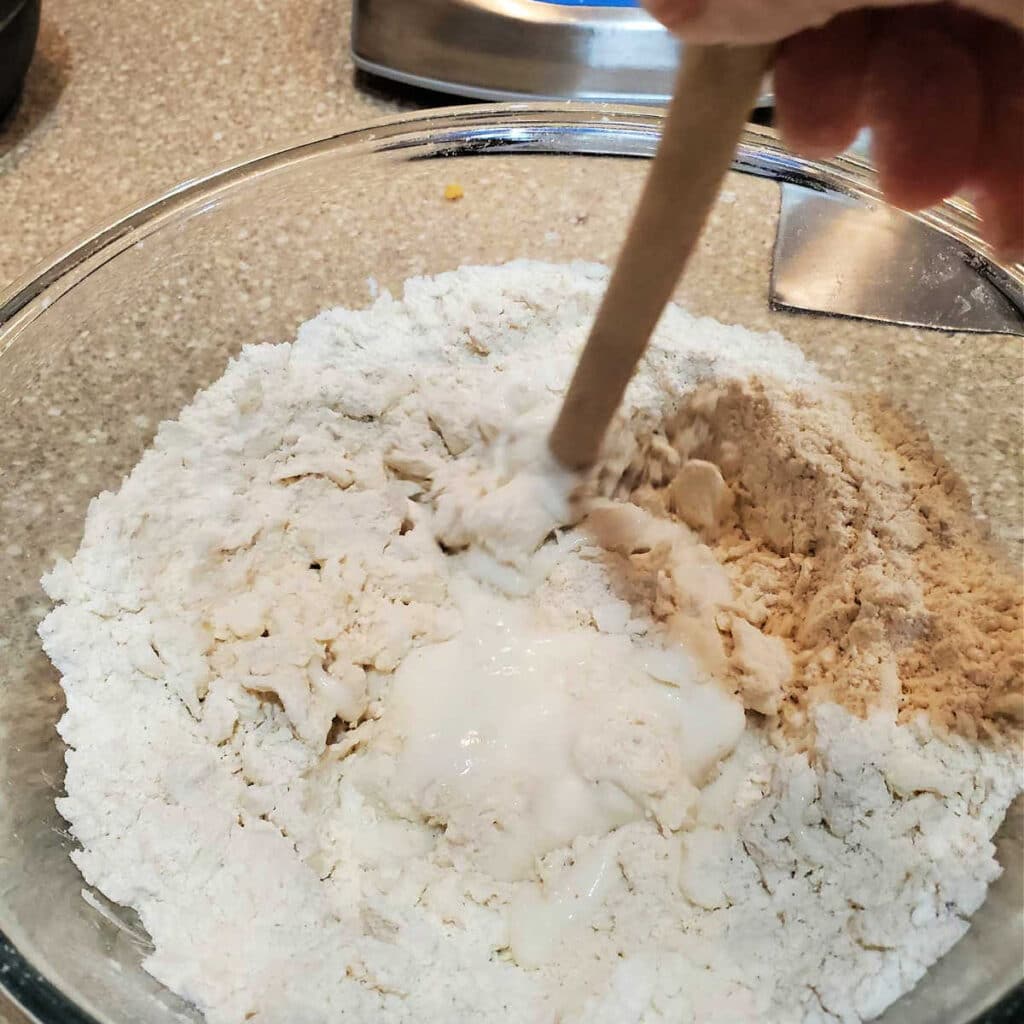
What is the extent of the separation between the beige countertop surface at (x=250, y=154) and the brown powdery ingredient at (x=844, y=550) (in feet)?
0.24

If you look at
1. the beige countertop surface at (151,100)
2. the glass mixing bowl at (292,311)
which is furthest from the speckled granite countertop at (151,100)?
the glass mixing bowl at (292,311)

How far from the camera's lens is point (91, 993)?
23.6 inches

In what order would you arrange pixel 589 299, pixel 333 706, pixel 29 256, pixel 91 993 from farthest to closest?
pixel 29 256 < pixel 589 299 < pixel 333 706 < pixel 91 993

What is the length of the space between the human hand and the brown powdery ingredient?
0.21m

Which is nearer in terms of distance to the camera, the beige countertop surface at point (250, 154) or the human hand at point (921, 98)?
the human hand at point (921, 98)

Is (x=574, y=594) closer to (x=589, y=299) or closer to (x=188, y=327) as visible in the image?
(x=589, y=299)

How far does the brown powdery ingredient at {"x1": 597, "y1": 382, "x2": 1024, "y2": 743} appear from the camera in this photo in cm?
70

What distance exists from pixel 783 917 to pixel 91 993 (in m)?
0.48

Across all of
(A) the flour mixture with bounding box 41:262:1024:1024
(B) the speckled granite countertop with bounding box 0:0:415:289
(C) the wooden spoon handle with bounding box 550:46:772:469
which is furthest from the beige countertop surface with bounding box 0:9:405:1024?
(C) the wooden spoon handle with bounding box 550:46:772:469

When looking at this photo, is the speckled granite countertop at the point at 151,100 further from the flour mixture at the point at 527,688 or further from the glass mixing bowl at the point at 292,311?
the flour mixture at the point at 527,688

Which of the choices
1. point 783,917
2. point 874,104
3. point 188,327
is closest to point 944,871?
point 783,917

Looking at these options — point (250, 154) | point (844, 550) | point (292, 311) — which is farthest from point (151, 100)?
point (844, 550)

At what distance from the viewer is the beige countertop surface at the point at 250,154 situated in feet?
2.95

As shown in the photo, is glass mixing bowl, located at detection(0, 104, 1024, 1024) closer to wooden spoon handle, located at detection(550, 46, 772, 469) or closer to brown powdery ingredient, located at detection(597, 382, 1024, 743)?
brown powdery ingredient, located at detection(597, 382, 1024, 743)
